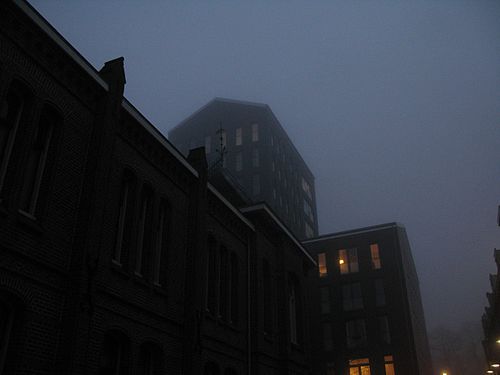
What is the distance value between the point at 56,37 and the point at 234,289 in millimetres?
12563

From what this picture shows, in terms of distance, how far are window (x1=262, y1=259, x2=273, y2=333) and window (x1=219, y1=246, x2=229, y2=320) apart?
351 cm

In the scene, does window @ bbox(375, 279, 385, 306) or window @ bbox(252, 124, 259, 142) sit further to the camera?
window @ bbox(252, 124, 259, 142)

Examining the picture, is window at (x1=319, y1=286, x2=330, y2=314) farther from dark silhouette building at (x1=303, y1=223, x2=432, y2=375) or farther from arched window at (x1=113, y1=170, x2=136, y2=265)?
arched window at (x1=113, y1=170, x2=136, y2=265)

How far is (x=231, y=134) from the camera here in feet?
218

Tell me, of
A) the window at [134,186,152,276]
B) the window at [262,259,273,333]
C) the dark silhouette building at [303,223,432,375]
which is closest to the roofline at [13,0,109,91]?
the window at [134,186,152,276]

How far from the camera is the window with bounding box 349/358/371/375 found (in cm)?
4806

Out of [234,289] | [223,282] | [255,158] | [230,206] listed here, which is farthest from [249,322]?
[255,158]

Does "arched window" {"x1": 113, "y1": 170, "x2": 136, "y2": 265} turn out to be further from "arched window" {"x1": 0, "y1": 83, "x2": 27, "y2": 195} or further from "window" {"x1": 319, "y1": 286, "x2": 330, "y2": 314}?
"window" {"x1": 319, "y1": 286, "x2": 330, "y2": 314}

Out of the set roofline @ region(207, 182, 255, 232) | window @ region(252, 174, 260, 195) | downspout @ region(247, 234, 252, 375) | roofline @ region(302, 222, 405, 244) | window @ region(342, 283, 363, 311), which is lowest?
downspout @ region(247, 234, 252, 375)

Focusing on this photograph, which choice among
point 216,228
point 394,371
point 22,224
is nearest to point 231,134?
point 394,371

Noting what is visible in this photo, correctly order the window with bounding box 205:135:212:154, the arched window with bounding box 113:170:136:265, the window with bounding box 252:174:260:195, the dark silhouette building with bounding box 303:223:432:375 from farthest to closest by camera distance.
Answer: the window with bounding box 205:135:212:154 → the window with bounding box 252:174:260:195 → the dark silhouette building with bounding box 303:223:432:375 → the arched window with bounding box 113:170:136:265

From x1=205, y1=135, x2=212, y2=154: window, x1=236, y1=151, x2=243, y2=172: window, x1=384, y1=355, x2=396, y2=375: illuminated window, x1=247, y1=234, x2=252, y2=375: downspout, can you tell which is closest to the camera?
x1=247, y1=234, x2=252, y2=375: downspout

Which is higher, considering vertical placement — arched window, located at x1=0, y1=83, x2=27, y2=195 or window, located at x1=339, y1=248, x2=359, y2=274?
window, located at x1=339, y1=248, x2=359, y2=274

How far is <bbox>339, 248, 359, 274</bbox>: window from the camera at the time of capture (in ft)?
173
